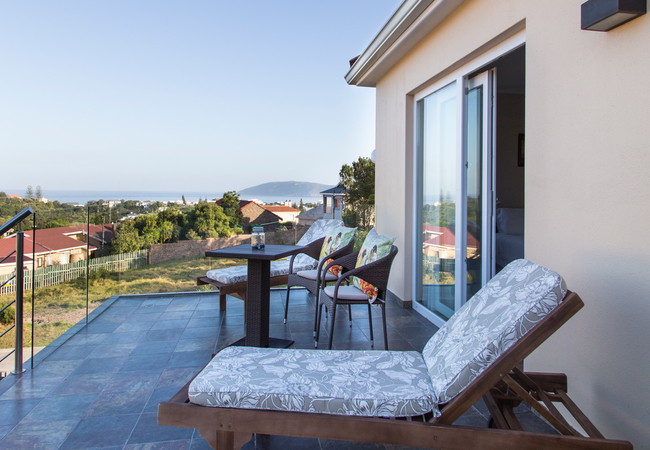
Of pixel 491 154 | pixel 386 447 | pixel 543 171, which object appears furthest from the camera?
pixel 491 154

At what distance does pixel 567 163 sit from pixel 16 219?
3294 millimetres

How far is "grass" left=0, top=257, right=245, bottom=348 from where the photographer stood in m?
3.25

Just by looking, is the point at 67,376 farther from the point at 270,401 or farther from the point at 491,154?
the point at 491,154

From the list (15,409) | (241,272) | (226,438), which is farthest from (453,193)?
(15,409)

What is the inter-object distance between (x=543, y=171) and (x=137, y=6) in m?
11.5

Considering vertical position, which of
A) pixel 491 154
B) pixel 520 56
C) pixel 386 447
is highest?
pixel 520 56

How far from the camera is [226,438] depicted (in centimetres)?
140

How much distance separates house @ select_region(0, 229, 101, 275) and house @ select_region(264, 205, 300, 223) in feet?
7.68

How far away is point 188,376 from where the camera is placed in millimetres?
2611

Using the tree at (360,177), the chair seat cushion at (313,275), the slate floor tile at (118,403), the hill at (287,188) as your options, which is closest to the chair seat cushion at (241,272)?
the chair seat cushion at (313,275)

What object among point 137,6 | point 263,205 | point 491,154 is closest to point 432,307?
point 491,154

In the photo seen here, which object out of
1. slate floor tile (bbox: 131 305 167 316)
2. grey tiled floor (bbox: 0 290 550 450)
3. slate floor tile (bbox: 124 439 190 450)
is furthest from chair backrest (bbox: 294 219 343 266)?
slate floor tile (bbox: 124 439 190 450)

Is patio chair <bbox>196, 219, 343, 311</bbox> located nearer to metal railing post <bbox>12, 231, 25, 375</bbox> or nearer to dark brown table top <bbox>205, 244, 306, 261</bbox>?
dark brown table top <bbox>205, 244, 306, 261</bbox>

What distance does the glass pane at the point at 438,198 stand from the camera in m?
3.55
